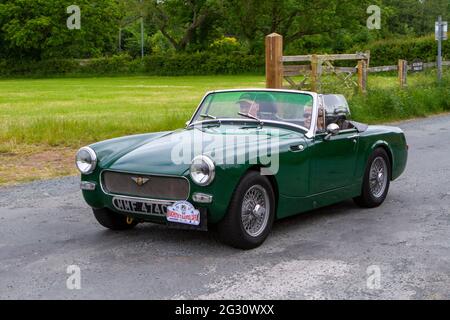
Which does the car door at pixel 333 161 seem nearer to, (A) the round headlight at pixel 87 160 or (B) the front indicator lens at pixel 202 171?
(B) the front indicator lens at pixel 202 171

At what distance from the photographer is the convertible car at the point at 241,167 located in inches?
217

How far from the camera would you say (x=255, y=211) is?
18.9 feet

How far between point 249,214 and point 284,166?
0.58 m

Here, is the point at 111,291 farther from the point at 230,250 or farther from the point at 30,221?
the point at 30,221

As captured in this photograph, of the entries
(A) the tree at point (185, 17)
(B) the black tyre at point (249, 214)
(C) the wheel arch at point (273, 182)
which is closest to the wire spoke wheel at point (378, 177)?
(C) the wheel arch at point (273, 182)

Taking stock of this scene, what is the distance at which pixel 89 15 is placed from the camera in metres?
67.4

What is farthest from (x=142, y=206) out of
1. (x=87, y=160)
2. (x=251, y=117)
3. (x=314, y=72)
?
(x=314, y=72)

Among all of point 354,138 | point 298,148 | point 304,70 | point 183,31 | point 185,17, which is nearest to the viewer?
point 298,148

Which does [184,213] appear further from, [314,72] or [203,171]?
[314,72]

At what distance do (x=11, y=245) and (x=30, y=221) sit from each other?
38.3 inches

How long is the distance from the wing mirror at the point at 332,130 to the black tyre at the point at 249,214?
1069 millimetres

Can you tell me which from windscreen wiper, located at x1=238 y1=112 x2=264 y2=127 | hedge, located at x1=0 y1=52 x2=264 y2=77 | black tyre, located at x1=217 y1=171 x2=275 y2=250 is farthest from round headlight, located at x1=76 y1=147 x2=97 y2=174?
hedge, located at x1=0 y1=52 x2=264 y2=77

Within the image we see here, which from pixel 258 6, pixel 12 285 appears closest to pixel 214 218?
pixel 12 285

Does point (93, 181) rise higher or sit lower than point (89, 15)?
lower
